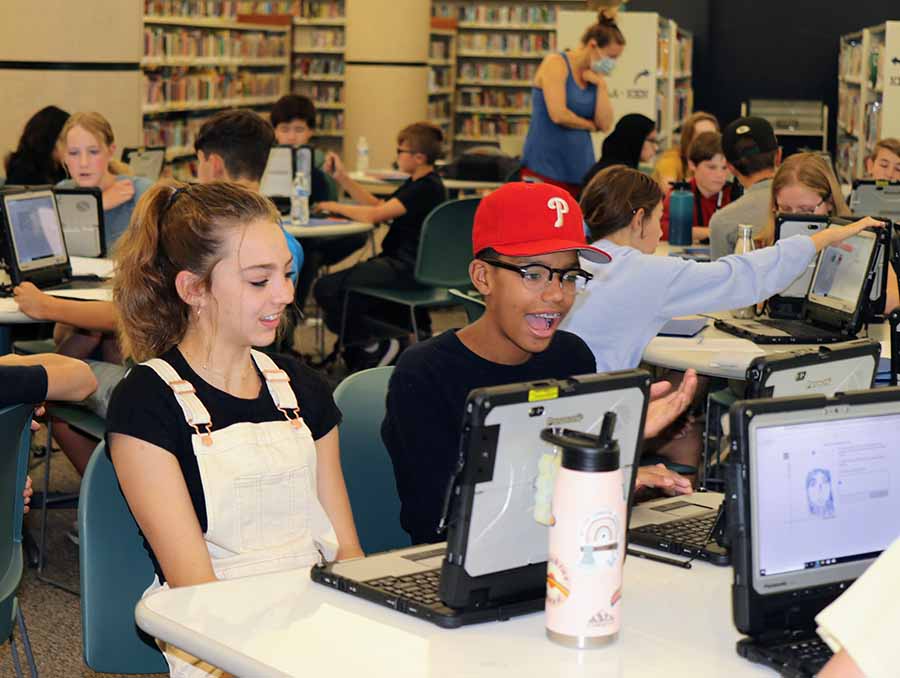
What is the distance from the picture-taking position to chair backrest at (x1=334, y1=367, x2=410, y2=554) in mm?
2432

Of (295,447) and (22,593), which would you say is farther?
(22,593)

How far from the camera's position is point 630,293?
3271mm

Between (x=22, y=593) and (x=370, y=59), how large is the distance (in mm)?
9509

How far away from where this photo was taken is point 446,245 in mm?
5941

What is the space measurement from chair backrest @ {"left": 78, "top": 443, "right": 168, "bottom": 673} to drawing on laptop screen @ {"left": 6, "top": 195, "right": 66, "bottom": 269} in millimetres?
2188

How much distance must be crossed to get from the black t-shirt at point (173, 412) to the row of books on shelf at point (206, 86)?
7.70 meters

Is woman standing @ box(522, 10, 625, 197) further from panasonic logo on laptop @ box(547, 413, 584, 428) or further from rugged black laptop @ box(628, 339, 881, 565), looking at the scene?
panasonic logo on laptop @ box(547, 413, 584, 428)

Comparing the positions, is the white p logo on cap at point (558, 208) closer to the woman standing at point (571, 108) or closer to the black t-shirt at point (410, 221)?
the black t-shirt at point (410, 221)

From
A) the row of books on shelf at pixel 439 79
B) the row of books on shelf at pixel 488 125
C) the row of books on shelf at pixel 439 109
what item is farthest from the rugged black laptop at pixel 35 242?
the row of books on shelf at pixel 488 125

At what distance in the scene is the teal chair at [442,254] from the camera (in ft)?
19.3

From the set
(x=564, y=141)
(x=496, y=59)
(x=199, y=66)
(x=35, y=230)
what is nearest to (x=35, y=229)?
(x=35, y=230)

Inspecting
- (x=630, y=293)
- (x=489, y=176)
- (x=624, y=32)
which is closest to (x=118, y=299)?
(x=630, y=293)

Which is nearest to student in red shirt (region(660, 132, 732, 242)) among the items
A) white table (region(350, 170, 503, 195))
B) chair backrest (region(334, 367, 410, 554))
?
white table (region(350, 170, 503, 195))

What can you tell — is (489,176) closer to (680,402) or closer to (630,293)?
(630,293)
